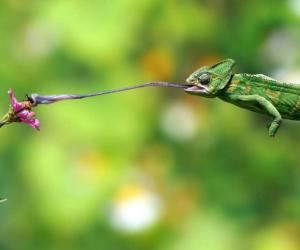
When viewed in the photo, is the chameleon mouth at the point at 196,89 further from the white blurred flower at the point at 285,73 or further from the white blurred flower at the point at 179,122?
the white blurred flower at the point at 179,122

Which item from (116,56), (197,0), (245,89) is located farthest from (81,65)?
(245,89)

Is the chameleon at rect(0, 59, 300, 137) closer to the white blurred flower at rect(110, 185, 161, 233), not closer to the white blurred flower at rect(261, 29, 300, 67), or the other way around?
the white blurred flower at rect(110, 185, 161, 233)

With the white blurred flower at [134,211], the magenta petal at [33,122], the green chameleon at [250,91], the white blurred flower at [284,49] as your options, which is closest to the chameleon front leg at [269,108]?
the green chameleon at [250,91]

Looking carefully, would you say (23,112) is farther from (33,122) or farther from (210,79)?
(210,79)

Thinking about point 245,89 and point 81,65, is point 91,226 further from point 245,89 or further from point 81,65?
point 245,89

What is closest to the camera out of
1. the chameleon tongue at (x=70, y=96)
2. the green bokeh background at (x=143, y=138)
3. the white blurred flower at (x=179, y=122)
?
the chameleon tongue at (x=70, y=96)
